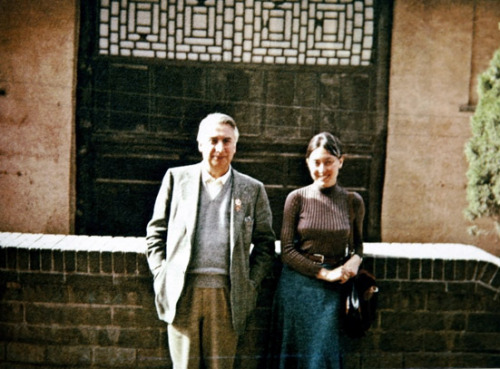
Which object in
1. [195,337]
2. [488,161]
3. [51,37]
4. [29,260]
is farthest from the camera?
[51,37]

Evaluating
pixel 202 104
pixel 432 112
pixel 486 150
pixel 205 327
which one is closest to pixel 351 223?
pixel 205 327

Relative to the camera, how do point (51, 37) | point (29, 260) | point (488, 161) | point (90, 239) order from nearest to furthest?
point (29, 260) < point (90, 239) < point (488, 161) < point (51, 37)

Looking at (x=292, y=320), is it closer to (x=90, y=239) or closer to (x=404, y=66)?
(x=90, y=239)

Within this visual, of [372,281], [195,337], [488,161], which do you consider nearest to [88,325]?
[195,337]

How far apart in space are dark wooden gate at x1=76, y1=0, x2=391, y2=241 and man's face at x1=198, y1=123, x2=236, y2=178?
3.69 meters

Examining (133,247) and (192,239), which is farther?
(133,247)

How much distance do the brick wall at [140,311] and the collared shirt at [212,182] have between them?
76cm

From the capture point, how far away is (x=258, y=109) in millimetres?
6375

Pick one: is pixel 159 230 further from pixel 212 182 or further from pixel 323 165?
pixel 323 165

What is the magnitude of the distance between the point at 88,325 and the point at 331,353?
1.60m

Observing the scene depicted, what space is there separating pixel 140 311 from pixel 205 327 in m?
0.70

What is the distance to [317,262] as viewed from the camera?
9.24 ft

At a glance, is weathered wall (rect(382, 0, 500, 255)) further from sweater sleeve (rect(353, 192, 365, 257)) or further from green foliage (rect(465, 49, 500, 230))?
sweater sleeve (rect(353, 192, 365, 257))

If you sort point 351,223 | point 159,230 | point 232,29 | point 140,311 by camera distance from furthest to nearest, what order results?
point 232,29
point 140,311
point 351,223
point 159,230
